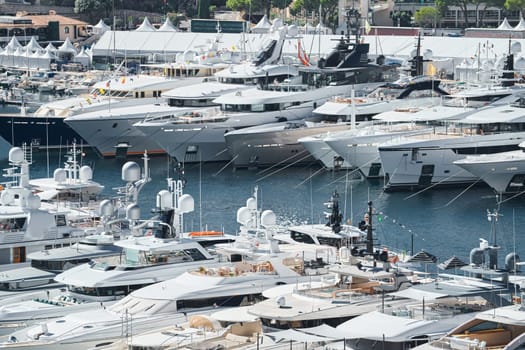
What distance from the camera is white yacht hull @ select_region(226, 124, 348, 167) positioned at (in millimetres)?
59375

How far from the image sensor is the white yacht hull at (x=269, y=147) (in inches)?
2338

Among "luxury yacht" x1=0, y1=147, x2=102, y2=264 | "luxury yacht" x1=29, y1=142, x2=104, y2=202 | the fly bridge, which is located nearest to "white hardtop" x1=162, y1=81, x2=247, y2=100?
"luxury yacht" x1=29, y1=142, x2=104, y2=202

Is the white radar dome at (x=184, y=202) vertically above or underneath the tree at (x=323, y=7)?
underneath

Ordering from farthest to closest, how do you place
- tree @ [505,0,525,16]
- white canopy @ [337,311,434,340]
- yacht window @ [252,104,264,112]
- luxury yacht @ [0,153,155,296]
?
tree @ [505,0,525,16] → yacht window @ [252,104,264,112] → luxury yacht @ [0,153,155,296] → white canopy @ [337,311,434,340]

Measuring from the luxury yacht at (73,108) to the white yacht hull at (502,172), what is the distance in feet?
60.3

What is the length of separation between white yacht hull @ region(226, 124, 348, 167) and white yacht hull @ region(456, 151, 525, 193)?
844 cm

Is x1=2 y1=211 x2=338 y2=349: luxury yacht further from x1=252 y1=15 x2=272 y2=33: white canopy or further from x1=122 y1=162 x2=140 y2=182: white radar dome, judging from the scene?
x1=252 y1=15 x2=272 y2=33: white canopy

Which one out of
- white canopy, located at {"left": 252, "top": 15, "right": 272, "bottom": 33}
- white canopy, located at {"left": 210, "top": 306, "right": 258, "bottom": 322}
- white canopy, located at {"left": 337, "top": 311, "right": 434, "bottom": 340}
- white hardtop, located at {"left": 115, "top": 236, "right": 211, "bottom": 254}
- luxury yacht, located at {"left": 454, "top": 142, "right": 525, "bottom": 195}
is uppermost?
white canopy, located at {"left": 252, "top": 15, "right": 272, "bottom": 33}

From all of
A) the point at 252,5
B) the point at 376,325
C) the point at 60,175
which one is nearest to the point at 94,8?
the point at 252,5

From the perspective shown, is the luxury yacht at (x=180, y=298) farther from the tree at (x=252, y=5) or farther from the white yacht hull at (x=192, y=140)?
the tree at (x=252, y=5)

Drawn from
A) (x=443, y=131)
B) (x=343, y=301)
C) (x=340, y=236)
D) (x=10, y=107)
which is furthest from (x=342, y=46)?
(x=343, y=301)

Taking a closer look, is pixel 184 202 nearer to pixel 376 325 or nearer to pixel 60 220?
pixel 60 220

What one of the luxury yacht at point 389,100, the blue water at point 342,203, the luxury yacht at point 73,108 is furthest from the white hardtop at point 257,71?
the blue water at point 342,203

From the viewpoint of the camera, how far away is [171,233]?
3400 cm
